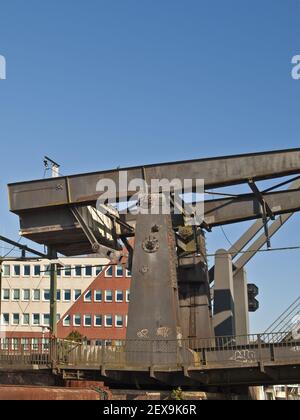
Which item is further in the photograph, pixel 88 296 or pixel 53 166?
pixel 88 296

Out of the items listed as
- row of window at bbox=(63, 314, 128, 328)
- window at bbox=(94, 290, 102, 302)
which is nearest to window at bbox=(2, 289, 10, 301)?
row of window at bbox=(63, 314, 128, 328)

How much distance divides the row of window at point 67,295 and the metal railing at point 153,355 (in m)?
53.7

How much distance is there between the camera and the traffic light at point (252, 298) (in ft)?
117

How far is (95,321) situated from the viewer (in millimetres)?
78625

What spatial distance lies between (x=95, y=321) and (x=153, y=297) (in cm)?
5619

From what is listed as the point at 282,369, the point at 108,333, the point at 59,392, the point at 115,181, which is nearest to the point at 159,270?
the point at 115,181

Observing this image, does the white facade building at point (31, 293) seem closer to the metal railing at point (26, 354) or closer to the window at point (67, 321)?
the window at point (67, 321)

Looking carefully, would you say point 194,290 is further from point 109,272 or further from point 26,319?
point 26,319

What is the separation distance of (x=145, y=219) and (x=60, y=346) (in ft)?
19.9

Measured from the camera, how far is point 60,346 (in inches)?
923

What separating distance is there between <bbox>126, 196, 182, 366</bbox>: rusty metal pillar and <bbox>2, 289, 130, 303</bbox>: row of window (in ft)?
174

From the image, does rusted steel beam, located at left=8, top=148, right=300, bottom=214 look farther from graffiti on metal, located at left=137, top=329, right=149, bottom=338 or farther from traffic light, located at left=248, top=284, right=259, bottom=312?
traffic light, located at left=248, top=284, right=259, bottom=312

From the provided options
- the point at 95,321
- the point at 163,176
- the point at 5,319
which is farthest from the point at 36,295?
the point at 163,176

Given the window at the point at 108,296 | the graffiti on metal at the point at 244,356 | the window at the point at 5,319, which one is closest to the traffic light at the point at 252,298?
the graffiti on metal at the point at 244,356
